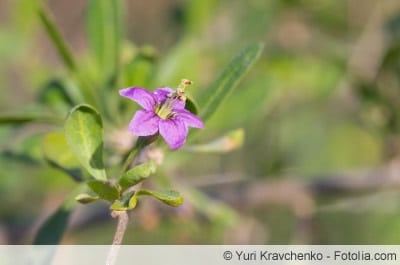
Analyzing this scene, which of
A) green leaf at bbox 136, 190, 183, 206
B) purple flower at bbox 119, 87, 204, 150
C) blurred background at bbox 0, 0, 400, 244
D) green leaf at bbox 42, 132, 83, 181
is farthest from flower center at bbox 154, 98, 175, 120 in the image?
blurred background at bbox 0, 0, 400, 244

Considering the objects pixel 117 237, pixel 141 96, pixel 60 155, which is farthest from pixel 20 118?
pixel 117 237

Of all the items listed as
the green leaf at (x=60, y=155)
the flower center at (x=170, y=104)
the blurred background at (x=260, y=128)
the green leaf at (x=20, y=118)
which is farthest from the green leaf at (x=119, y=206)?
the blurred background at (x=260, y=128)

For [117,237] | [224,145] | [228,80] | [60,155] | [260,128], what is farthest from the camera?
[260,128]

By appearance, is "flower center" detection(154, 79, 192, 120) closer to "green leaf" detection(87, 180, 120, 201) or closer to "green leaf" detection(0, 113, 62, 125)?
"green leaf" detection(87, 180, 120, 201)

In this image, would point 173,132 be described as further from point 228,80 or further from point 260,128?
point 260,128

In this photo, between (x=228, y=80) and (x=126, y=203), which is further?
(x=228, y=80)
